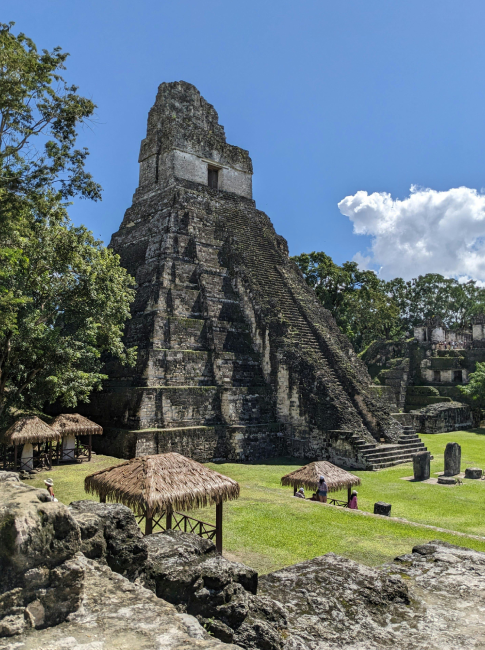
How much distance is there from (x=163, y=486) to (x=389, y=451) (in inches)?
411

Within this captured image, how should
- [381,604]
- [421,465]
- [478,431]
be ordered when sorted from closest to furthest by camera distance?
[381,604] → [421,465] → [478,431]

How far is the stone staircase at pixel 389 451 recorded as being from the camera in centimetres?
1435

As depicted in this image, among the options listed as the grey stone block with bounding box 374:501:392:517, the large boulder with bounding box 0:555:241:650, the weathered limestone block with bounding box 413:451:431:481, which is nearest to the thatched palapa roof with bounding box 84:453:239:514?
the large boulder with bounding box 0:555:241:650

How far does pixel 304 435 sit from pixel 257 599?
11.8m

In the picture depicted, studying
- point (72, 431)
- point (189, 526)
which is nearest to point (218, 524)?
point (189, 526)

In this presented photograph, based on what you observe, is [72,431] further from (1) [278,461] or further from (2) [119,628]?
(2) [119,628]

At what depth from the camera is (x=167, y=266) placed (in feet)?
56.5

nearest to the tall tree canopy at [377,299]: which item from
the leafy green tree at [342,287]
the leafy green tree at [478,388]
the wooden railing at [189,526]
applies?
the leafy green tree at [342,287]

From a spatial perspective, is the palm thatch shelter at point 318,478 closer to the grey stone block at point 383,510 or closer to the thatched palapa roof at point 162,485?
the grey stone block at point 383,510

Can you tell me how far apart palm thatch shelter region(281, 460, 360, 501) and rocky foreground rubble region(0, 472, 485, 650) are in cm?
334

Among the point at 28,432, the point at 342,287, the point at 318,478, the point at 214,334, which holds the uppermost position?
the point at 342,287

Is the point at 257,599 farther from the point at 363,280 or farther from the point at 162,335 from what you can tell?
the point at 363,280

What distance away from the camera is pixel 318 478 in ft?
31.8

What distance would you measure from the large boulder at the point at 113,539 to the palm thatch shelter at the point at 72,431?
10.4 meters
